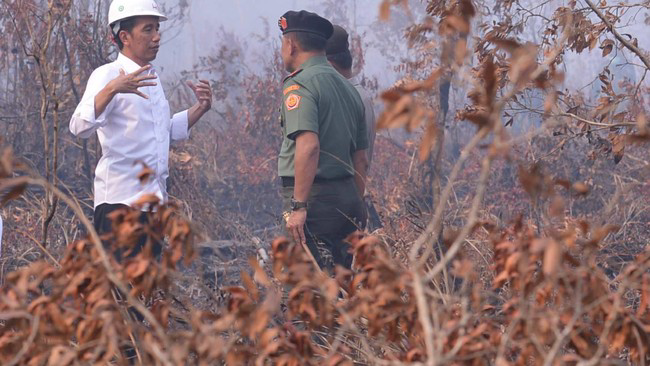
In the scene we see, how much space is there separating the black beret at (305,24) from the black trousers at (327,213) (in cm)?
68

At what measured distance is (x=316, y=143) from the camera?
422cm

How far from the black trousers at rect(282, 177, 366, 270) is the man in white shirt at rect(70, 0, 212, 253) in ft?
2.10

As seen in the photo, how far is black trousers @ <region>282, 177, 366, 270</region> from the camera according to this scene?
442cm

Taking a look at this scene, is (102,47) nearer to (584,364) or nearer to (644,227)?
(644,227)

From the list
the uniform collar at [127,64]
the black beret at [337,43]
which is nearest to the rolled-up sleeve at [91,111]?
the uniform collar at [127,64]

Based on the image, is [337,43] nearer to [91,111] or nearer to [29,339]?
[91,111]

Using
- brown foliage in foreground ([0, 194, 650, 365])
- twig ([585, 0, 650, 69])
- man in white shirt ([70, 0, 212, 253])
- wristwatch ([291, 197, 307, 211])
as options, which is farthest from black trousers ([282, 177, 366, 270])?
brown foliage in foreground ([0, 194, 650, 365])

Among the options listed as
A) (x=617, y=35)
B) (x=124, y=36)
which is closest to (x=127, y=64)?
(x=124, y=36)

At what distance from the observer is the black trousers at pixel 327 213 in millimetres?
4422

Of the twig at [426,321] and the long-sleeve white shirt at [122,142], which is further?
the long-sleeve white shirt at [122,142]

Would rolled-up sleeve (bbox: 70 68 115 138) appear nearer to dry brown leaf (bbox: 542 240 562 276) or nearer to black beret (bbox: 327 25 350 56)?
black beret (bbox: 327 25 350 56)

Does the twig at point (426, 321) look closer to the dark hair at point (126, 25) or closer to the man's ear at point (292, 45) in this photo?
the man's ear at point (292, 45)

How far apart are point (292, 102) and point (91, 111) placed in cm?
85

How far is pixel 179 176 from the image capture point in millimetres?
8070
